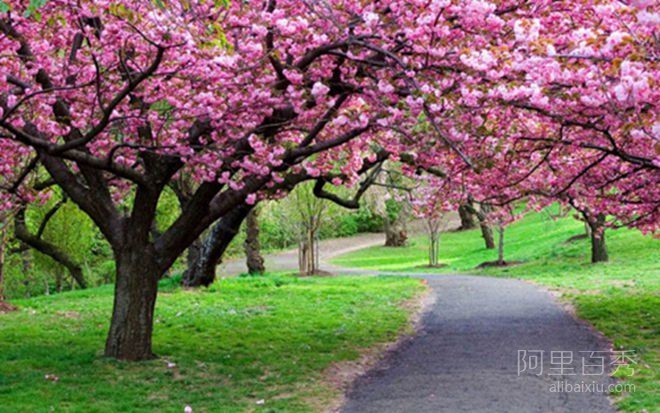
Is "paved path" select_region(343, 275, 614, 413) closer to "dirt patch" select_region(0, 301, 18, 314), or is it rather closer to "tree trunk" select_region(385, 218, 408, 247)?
"dirt patch" select_region(0, 301, 18, 314)

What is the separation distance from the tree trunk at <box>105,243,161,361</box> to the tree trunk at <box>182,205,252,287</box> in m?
6.66

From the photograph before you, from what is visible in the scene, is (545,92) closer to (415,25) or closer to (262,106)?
(415,25)

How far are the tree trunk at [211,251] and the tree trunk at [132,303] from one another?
262 inches

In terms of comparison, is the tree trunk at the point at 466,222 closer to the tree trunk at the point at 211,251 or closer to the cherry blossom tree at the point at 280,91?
the tree trunk at the point at 211,251

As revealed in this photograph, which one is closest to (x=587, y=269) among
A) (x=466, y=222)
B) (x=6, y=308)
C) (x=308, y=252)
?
(x=308, y=252)

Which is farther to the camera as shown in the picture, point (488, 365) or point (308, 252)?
point (308, 252)

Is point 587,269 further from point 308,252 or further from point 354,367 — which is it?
point 354,367

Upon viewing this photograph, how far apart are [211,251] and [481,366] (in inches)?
412

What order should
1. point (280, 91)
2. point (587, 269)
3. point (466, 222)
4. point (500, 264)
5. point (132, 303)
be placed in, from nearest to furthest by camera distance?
point (280, 91) < point (132, 303) < point (587, 269) < point (500, 264) < point (466, 222)

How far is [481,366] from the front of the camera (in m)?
9.00

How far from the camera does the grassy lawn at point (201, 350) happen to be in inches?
300

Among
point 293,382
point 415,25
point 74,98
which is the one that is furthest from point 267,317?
point 415,25

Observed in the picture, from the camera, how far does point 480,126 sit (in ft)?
23.4

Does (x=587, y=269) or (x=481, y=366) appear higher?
(x=587, y=269)
